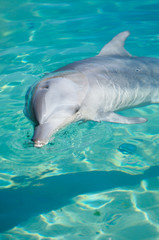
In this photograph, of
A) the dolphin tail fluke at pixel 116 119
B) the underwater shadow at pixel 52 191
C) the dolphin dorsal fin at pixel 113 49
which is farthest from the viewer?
the dolphin dorsal fin at pixel 113 49

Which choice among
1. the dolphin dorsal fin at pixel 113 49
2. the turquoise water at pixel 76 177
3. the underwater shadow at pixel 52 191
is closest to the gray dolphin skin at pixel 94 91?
the dolphin dorsal fin at pixel 113 49

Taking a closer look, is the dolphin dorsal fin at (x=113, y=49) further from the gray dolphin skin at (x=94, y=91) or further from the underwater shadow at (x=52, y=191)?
the underwater shadow at (x=52, y=191)

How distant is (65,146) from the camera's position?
487 cm

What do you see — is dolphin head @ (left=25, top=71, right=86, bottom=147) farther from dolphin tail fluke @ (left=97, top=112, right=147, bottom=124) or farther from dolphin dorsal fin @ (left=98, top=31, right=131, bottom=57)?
dolphin dorsal fin @ (left=98, top=31, right=131, bottom=57)

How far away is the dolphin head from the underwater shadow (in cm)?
128

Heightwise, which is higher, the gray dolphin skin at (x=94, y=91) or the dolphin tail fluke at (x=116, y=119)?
the gray dolphin skin at (x=94, y=91)

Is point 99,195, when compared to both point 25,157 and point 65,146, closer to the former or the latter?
point 65,146

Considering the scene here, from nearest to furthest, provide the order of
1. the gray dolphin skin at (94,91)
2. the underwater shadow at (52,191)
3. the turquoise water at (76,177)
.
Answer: the gray dolphin skin at (94,91), the turquoise water at (76,177), the underwater shadow at (52,191)

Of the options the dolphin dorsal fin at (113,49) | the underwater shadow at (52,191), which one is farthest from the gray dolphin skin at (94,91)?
the underwater shadow at (52,191)

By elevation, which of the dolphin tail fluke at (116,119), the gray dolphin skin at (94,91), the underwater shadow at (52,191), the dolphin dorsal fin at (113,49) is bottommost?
the underwater shadow at (52,191)

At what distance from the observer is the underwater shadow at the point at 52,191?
13.2 ft

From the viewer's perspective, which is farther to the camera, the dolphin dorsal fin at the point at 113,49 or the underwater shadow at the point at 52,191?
the dolphin dorsal fin at the point at 113,49

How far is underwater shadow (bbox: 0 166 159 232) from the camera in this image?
159 inches

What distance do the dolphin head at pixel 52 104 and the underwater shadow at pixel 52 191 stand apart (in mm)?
1281
